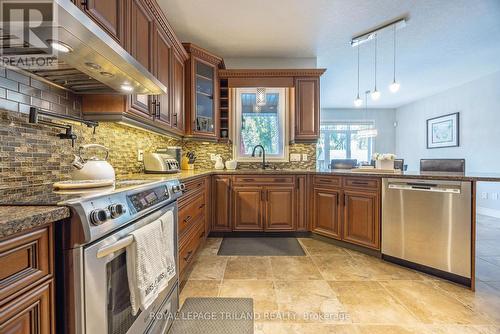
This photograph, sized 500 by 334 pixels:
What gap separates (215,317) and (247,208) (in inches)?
62.5

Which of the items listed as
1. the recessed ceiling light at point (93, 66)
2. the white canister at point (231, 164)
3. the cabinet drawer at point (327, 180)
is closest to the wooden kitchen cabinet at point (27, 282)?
the recessed ceiling light at point (93, 66)

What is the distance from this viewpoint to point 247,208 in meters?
3.00

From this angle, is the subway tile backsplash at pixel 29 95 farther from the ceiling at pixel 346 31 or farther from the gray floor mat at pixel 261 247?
the gray floor mat at pixel 261 247

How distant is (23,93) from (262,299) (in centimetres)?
193

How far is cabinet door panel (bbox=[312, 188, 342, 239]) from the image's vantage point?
2.69 m

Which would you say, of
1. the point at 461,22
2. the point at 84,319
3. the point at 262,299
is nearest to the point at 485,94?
the point at 461,22

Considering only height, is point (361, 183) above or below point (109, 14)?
below

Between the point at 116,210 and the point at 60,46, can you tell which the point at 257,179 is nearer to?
the point at 116,210

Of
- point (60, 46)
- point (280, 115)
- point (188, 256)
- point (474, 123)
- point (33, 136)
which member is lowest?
point (188, 256)

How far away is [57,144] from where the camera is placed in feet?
4.60

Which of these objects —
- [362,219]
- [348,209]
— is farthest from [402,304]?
[348,209]

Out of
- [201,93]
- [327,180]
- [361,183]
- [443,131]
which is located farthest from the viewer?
[443,131]

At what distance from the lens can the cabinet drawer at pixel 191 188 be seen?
184 cm

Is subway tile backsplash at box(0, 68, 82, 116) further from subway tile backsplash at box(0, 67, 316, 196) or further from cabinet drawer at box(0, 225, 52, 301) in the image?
cabinet drawer at box(0, 225, 52, 301)
